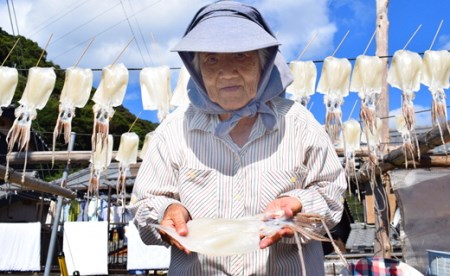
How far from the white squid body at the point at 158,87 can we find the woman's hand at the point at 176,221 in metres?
3.60

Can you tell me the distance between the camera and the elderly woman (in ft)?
4.75

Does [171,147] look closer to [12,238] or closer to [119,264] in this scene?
[12,238]

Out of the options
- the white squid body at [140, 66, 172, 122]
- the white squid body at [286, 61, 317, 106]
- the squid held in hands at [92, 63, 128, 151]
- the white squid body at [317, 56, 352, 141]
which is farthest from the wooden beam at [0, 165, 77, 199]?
the white squid body at [317, 56, 352, 141]

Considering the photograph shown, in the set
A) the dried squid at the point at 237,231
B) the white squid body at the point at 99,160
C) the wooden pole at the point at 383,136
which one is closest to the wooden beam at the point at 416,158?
the wooden pole at the point at 383,136

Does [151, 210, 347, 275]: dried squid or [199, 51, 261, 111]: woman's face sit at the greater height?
[199, 51, 261, 111]: woman's face

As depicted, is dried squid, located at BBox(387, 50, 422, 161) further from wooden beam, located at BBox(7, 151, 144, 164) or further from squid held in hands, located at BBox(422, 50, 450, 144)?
wooden beam, located at BBox(7, 151, 144, 164)

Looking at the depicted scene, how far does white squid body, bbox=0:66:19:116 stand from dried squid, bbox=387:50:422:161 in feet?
12.2

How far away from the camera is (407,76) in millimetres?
5023

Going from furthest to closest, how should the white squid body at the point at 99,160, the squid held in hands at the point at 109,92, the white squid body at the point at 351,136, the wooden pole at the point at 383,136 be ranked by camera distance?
1. the wooden pole at the point at 383,136
2. the white squid body at the point at 351,136
3. the white squid body at the point at 99,160
4. the squid held in hands at the point at 109,92

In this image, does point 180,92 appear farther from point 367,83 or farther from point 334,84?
point 367,83

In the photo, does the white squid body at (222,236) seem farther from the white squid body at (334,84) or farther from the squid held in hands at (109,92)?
the white squid body at (334,84)

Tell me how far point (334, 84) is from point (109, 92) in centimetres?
227

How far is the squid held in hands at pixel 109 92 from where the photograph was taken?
476 centimetres

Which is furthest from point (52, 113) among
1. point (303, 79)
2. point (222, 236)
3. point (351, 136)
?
point (222, 236)
